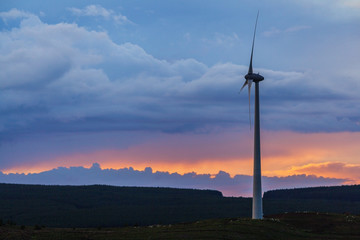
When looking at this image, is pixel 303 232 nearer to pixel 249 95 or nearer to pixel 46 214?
pixel 249 95

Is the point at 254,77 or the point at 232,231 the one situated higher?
the point at 254,77

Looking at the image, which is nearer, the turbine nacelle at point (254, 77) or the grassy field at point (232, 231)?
the grassy field at point (232, 231)

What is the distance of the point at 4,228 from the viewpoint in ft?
236

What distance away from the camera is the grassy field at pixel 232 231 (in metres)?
67.5

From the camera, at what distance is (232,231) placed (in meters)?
70.1

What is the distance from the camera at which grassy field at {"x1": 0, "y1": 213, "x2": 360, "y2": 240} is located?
67500 mm

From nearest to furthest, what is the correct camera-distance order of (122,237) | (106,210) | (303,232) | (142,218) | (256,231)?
(122,237) → (256,231) → (303,232) → (142,218) → (106,210)

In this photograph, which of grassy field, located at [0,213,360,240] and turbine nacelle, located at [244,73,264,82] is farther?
turbine nacelle, located at [244,73,264,82]

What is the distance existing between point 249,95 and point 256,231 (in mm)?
26764

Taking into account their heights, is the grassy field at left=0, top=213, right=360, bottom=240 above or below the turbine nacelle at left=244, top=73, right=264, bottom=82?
below

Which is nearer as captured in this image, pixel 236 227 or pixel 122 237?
pixel 122 237

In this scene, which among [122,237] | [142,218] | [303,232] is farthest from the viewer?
[142,218]

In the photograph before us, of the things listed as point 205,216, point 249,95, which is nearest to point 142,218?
point 205,216

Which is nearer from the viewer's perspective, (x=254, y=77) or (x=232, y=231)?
(x=232, y=231)
